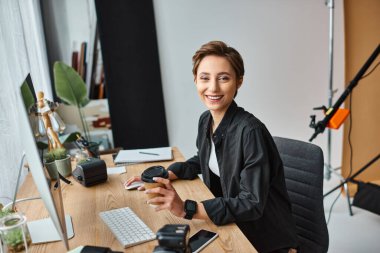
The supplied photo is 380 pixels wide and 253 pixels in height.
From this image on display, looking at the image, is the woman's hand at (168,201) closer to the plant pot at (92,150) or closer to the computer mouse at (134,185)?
the computer mouse at (134,185)

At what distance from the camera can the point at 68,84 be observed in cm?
211

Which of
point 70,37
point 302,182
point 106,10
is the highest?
point 106,10

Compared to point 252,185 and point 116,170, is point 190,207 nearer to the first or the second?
point 252,185

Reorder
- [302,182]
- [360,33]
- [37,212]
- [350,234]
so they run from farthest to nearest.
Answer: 1. [360,33]
2. [350,234]
3. [302,182]
4. [37,212]

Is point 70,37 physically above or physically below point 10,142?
above

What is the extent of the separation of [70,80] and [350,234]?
215 cm

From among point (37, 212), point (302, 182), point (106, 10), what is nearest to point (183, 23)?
point (106, 10)

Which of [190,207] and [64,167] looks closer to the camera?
[190,207]

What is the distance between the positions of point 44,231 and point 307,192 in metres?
0.95

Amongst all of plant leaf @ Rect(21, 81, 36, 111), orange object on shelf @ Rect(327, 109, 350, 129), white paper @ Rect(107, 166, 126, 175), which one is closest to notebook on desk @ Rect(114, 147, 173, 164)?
white paper @ Rect(107, 166, 126, 175)

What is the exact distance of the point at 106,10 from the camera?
2.23 m

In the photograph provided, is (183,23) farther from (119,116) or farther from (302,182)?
(302,182)

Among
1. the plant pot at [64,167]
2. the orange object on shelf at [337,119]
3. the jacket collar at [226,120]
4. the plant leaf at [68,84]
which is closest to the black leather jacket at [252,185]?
the jacket collar at [226,120]

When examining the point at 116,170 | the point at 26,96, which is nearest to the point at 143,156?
the point at 116,170
